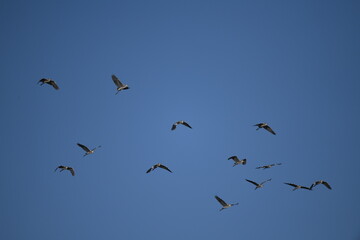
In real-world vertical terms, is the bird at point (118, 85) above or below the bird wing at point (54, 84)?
above

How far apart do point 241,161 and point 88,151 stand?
2153 centimetres

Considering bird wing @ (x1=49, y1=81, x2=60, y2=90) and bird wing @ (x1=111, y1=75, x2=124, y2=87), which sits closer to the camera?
bird wing @ (x1=49, y1=81, x2=60, y2=90)

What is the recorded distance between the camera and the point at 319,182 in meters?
67.6

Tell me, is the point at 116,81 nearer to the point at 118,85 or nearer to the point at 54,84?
the point at 118,85

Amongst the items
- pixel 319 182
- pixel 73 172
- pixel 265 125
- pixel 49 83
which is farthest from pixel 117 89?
pixel 319 182

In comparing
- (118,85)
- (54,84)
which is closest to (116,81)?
(118,85)

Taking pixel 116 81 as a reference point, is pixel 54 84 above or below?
below

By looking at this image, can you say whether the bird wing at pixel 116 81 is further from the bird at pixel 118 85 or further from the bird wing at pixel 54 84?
the bird wing at pixel 54 84

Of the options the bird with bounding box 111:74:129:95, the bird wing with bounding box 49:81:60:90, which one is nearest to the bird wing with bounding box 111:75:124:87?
the bird with bounding box 111:74:129:95

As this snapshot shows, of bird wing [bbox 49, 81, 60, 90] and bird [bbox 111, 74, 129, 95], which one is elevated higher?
bird [bbox 111, 74, 129, 95]

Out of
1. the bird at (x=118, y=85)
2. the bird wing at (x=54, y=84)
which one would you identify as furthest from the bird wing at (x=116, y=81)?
the bird wing at (x=54, y=84)

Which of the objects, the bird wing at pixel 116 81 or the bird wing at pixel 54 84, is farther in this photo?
the bird wing at pixel 116 81

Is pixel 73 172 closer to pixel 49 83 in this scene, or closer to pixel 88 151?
pixel 88 151

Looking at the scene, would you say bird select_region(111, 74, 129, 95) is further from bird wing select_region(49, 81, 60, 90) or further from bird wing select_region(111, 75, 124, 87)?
bird wing select_region(49, 81, 60, 90)
